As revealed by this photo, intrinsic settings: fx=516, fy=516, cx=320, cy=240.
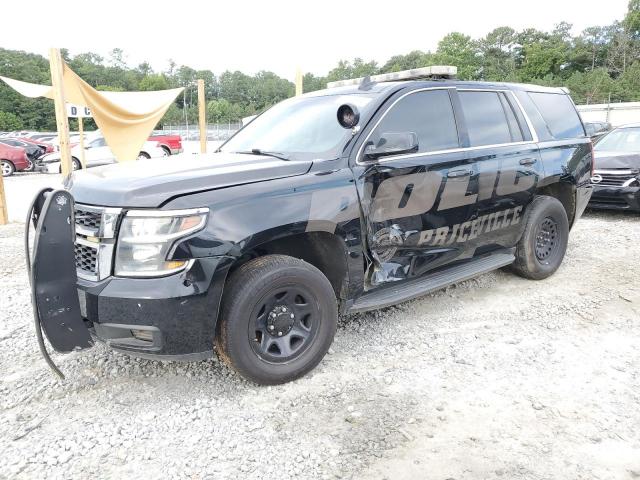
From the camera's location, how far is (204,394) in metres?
3.15

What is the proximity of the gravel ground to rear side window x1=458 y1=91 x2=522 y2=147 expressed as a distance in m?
1.50

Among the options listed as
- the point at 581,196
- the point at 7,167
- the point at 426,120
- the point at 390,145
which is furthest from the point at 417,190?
the point at 7,167

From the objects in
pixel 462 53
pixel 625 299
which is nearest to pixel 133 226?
pixel 625 299

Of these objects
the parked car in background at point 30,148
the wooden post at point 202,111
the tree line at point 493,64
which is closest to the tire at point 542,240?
the wooden post at point 202,111

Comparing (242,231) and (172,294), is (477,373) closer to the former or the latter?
(242,231)

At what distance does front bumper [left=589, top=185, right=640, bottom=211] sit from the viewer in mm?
7997

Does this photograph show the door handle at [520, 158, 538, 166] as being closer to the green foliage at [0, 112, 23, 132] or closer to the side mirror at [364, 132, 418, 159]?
the side mirror at [364, 132, 418, 159]

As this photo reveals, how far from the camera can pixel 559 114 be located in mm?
5293

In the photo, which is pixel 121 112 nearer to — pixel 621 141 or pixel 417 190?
pixel 417 190

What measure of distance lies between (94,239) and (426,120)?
2529 millimetres

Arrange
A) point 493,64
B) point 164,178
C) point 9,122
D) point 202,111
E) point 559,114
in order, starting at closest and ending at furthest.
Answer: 1. point 164,178
2. point 559,114
3. point 202,111
4. point 9,122
5. point 493,64

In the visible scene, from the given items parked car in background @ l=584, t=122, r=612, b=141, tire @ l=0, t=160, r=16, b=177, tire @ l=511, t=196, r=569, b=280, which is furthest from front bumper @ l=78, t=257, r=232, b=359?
tire @ l=0, t=160, r=16, b=177

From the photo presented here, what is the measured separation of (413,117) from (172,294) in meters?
2.25

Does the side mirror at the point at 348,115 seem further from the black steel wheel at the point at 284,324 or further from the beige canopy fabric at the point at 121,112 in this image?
the beige canopy fabric at the point at 121,112
